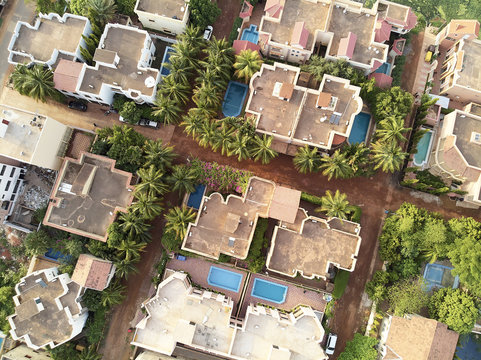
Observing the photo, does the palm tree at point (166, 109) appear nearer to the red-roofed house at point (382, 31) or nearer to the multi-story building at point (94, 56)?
the multi-story building at point (94, 56)

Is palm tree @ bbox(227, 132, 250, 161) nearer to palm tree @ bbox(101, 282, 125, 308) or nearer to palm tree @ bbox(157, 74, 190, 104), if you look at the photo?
palm tree @ bbox(157, 74, 190, 104)

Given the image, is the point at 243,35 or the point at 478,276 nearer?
the point at 478,276

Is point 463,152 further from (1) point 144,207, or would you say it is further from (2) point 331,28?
(1) point 144,207

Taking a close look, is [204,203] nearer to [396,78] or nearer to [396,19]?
[396,78]

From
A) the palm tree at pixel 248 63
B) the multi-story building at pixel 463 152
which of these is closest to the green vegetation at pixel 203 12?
the palm tree at pixel 248 63

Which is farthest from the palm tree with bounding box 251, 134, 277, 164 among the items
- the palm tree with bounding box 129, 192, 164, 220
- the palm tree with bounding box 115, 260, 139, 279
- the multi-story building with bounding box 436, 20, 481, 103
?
the multi-story building with bounding box 436, 20, 481, 103

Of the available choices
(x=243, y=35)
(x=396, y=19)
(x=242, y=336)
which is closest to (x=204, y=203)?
(x=242, y=336)
